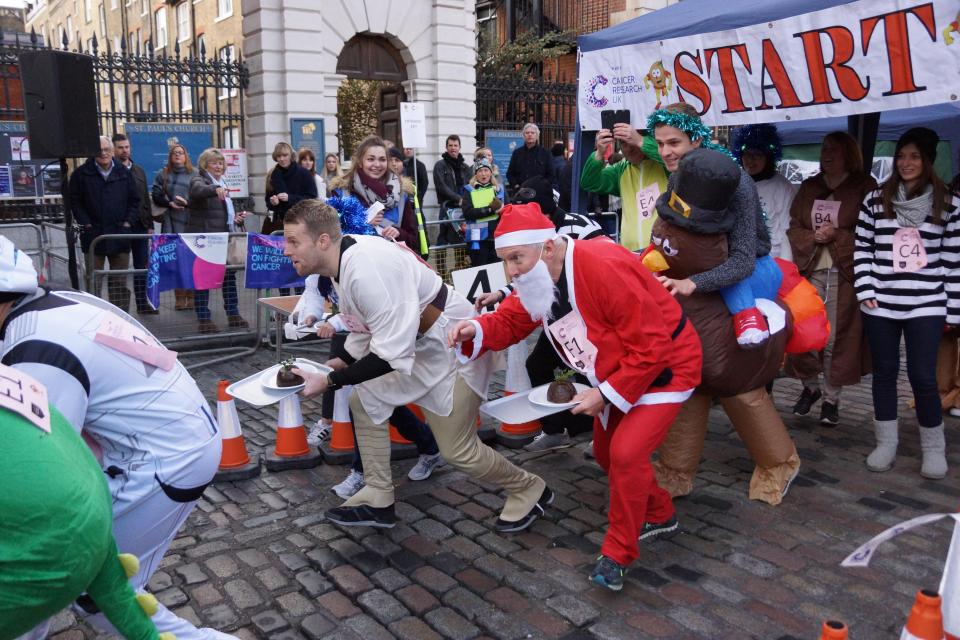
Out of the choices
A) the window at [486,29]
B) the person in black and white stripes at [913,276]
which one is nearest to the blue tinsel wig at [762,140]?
the person in black and white stripes at [913,276]

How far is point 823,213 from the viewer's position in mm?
5367

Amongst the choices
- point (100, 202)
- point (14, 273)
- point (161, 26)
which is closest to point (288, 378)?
point (14, 273)

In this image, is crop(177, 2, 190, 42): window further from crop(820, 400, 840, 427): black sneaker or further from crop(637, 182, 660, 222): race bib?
crop(820, 400, 840, 427): black sneaker

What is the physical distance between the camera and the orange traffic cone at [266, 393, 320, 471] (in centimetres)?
501

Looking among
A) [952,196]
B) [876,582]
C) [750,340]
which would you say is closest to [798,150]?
[952,196]

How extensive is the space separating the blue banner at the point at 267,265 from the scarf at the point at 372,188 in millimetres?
1526

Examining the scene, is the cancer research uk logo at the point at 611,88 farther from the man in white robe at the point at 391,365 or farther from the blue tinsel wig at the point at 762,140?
the man in white robe at the point at 391,365

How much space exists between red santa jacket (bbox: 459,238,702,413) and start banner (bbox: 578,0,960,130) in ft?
6.69

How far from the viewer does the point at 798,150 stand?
1032 cm

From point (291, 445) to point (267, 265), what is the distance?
3080mm

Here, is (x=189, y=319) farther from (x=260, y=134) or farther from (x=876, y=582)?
(x=260, y=134)

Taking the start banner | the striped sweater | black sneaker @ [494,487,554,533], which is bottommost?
black sneaker @ [494,487,554,533]

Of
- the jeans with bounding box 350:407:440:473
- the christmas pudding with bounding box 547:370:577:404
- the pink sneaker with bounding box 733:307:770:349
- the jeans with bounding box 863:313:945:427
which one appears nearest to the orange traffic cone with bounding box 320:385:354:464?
the jeans with bounding box 350:407:440:473

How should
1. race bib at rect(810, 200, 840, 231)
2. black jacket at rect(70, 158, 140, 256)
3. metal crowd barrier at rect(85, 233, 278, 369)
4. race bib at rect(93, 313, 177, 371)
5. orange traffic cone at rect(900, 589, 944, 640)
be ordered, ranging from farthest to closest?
black jacket at rect(70, 158, 140, 256) → metal crowd barrier at rect(85, 233, 278, 369) → race bib at rect(810, 200, 840, 231) → race bib at rect(93, 313, 177, 371) → orange traffic cone at rect(900, 589, 944, 640)
